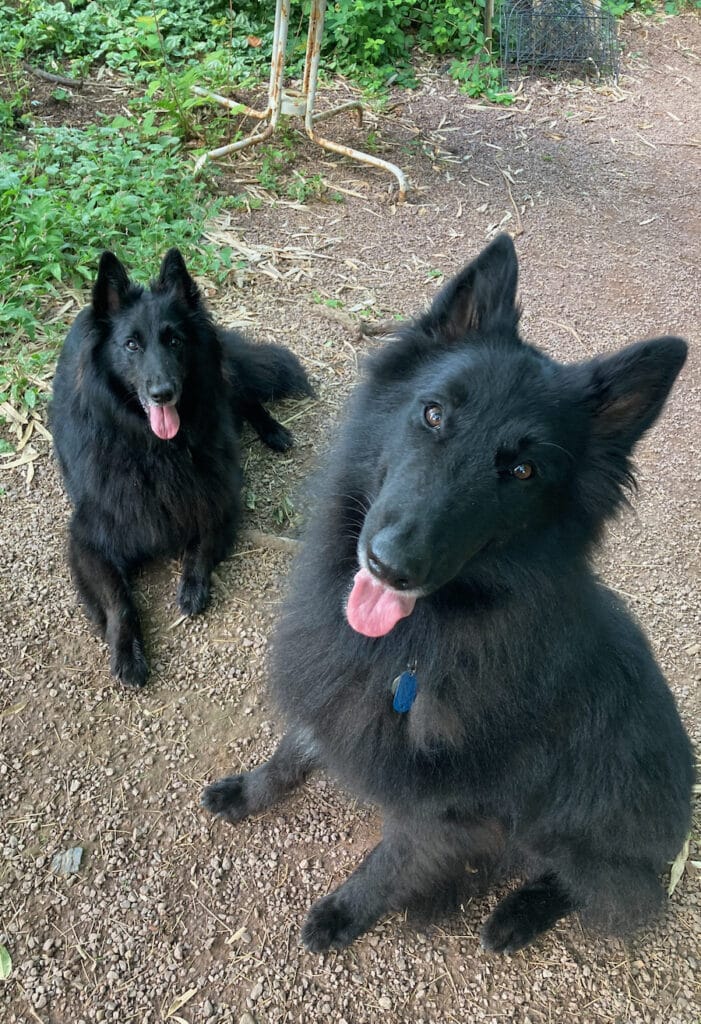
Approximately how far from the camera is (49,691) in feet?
10.2

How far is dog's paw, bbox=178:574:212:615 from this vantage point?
346cm

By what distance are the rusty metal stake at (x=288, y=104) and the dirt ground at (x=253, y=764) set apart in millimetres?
846

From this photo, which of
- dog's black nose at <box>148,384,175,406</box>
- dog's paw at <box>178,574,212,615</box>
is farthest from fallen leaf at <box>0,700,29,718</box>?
dog's black nose at <box>148,384,175,406</box>

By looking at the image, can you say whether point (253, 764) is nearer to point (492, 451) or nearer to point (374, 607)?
point (374, 607)

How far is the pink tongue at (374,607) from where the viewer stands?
1844mm

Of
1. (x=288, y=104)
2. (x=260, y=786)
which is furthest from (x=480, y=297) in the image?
(x=288, y=104)

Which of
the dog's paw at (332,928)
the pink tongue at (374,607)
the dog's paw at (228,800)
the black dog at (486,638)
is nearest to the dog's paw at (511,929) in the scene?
the black dog at (486,638)

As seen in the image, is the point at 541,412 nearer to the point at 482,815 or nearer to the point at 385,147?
the point at 482,815

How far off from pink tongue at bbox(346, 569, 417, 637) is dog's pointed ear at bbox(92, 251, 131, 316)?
1956 mm

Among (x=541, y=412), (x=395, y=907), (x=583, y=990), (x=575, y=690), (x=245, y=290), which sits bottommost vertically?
(x=583, y=990)

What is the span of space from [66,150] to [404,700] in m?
5.75

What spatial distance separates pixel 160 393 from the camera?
3.03 metres

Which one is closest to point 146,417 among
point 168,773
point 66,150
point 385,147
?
point 168,773

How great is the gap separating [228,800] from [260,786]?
15 cm
